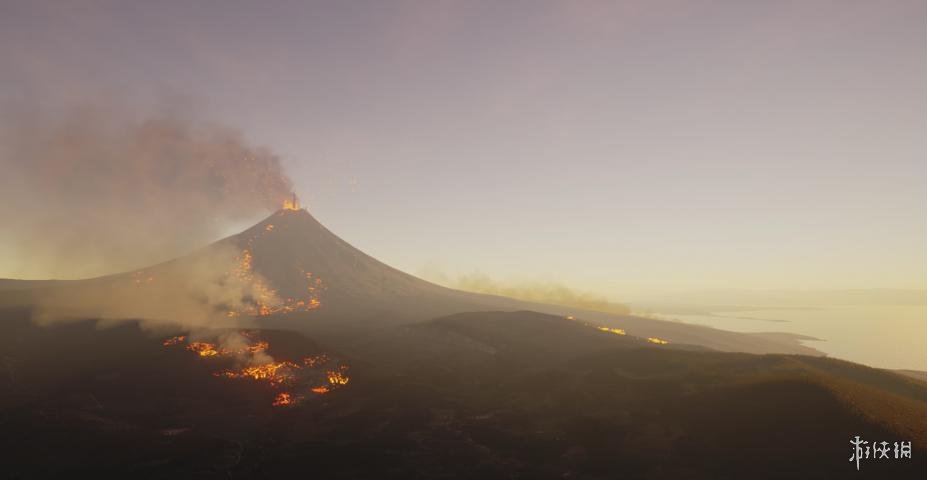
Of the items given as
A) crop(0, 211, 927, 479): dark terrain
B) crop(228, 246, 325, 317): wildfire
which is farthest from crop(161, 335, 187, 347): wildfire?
crop(228, 246, 325, 317): wildfire

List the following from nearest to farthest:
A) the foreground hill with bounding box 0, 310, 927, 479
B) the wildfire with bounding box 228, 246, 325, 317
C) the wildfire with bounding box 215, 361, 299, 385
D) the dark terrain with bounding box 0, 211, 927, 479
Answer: the foreground hill with bounding box 0, 310, 927, 479 → the dark terrain with bounding box 0, 211, 927, 479 → the wildfire with bounding box 215, 361, 299, 385 → the wildfire with bounding box 228, 246, 325, 317

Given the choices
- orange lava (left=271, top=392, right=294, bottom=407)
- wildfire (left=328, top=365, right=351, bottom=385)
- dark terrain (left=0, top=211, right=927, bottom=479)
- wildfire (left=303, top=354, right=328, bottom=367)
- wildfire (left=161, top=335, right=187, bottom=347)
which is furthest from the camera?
wildfire (left=161, top=335, right=187, bottom=347)

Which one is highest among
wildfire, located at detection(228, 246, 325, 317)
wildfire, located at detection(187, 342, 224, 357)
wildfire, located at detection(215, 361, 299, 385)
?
wildfire, located at detection(228, 246, 325, 317)

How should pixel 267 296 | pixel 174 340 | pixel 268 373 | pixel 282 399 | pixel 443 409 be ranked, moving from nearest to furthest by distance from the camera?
1. pixel 443 409
2. pixel 282 399
3. pixel 268 373
4. pixel 174 340
5. pixel 267 296

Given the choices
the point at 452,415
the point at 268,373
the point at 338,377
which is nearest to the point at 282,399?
the point at 338,377

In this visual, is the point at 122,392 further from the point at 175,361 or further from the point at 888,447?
the point at 888,447

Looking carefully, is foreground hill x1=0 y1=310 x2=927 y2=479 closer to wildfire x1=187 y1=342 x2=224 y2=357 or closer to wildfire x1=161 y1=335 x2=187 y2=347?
wildfire x1=187 y1=342 x2=224 y2=357

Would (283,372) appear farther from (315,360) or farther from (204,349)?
(204,349)

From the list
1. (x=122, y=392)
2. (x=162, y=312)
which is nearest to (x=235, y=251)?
(x=162, y=312)
